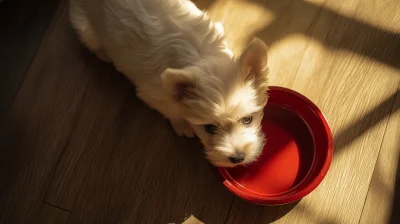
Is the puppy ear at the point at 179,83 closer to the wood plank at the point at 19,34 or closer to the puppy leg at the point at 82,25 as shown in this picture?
the puppy leg at the point at 82,25

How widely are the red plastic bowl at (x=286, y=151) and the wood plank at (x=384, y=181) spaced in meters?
0.30

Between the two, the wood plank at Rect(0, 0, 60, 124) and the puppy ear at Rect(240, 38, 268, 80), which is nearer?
the puppy ear at Rect(240, 38, 268, 80)

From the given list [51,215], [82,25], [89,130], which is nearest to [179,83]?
[82,25]

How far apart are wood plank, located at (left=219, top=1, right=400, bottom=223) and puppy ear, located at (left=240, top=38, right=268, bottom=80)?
63cm

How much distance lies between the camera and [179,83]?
139cm

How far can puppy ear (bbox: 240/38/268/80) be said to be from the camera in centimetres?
130

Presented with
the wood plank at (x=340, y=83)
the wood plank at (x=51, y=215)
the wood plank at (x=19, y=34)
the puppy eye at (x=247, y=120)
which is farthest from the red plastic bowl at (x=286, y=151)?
the wood plank at (x=19, y=34)

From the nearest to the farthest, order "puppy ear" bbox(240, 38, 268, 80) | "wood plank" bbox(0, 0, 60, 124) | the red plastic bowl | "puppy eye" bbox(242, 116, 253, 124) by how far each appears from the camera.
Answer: "puppy ear" bbox(240, 38, 268, 80) → "puppy eye" bbox(242, 116, 253, 124) → the red plastic bowl → "wood plank" bbox(0, 0, 60, 124)

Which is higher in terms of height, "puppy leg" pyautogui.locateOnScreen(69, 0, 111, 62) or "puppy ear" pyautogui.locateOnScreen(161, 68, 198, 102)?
"puppy ear" pyautogui.locateOnScreen(161, 68, 198, 102)

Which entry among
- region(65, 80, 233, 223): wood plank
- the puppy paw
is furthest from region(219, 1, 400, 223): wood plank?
the puppy paw

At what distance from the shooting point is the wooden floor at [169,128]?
191 cm

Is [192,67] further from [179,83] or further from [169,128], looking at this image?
[169,128]

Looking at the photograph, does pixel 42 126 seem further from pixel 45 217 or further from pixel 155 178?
pixel 155 178

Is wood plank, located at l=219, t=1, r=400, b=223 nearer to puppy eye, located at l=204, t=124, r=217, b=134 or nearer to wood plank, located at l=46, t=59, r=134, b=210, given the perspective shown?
puppy eye, located at l=204, t=124, r=217, b=134
